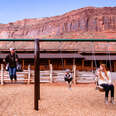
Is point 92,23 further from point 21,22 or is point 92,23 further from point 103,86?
point 103,86

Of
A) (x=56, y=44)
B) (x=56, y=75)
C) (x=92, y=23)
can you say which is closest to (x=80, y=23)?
(x=92, y=23)

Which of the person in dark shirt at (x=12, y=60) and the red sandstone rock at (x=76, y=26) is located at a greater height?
the red sandstone rock at (x=76, y=26)

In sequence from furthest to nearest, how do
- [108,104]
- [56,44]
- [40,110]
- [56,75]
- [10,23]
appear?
[10,23] → [56,44] → [56,75] → [108,104] → [40,110]

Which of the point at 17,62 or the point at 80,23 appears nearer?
the point at 17,62

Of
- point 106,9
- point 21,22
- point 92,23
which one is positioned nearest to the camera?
point 92,23

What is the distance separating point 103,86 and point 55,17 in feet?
404

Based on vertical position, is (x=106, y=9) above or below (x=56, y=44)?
above

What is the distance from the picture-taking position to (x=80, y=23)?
100 m

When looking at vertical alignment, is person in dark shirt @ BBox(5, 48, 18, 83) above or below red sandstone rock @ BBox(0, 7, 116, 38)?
below

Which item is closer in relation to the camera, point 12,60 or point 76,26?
point 12,60

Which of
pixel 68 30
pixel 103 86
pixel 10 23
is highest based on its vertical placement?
pixel 10 23

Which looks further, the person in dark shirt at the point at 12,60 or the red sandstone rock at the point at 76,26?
the red sandstone rock at the point at 76,26

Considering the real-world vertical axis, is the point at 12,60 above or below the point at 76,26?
below

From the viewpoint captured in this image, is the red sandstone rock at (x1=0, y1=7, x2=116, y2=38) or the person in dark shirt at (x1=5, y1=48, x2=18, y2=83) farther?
the red sandstone rock at (x1=0, y1=7, x2=116, y2=38)
